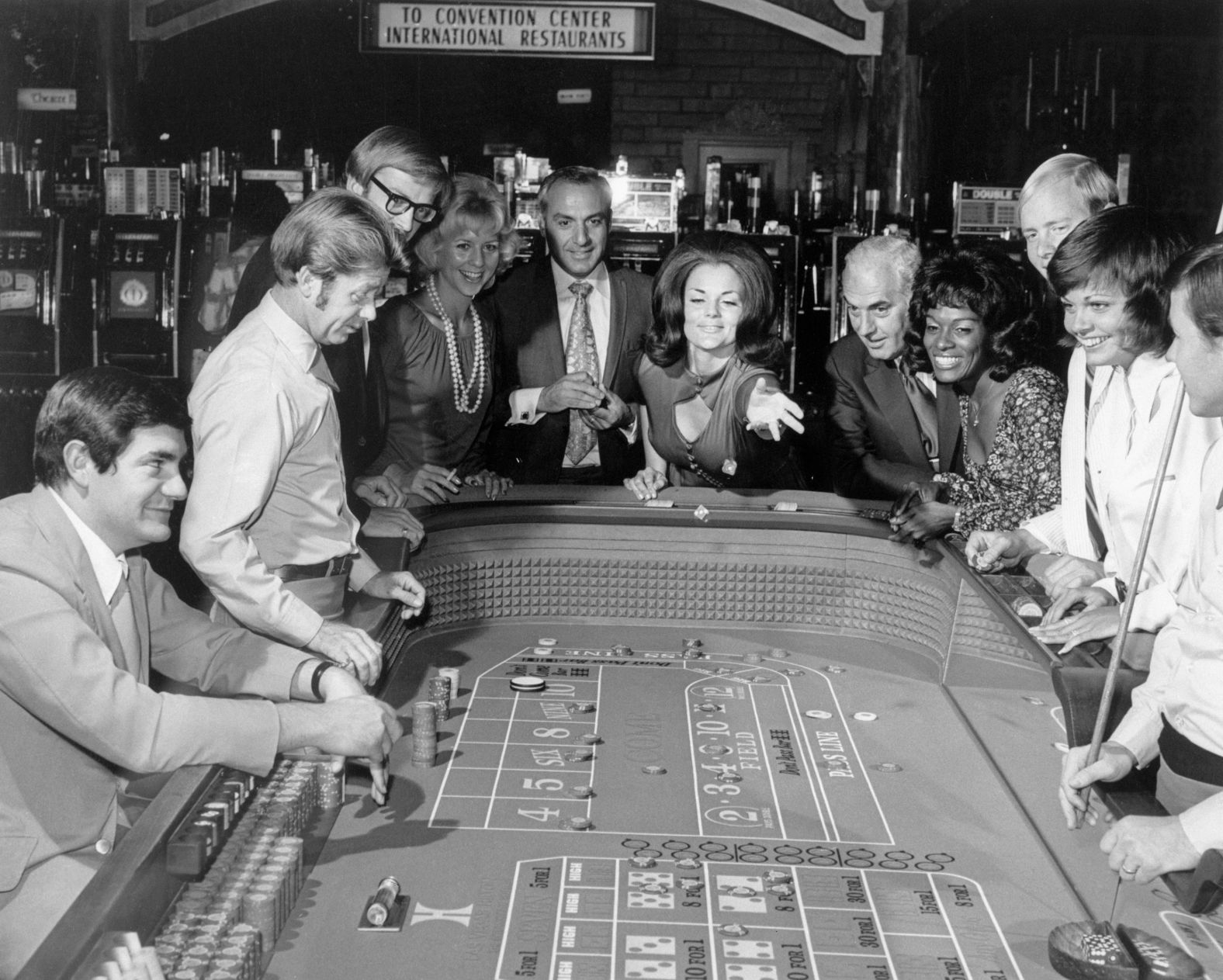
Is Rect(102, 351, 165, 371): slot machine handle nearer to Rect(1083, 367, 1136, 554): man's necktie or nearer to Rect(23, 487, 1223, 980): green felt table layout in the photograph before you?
Rect(23, 487, 1223, 980): green felt table layout

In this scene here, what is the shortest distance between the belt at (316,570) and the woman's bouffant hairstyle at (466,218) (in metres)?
1.45

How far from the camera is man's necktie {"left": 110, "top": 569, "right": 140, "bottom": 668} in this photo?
2.26 meters

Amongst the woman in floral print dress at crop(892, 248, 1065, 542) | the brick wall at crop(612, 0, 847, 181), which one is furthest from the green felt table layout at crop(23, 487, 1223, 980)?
the brick wall at crop(612, 0, 847, 181)

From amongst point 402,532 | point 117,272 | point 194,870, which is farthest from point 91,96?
point 194,870

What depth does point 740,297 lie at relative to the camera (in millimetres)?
3793

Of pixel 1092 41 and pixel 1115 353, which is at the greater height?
pixel 1092 41

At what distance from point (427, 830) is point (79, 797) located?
1.87 ft

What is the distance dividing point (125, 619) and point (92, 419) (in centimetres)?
34

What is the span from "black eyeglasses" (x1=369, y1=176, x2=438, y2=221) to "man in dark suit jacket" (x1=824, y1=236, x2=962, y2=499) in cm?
121

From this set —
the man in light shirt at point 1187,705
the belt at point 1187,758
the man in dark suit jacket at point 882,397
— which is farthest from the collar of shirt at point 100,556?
the man in dark suit jacket at point 882,397

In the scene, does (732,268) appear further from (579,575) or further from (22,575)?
(22,575)

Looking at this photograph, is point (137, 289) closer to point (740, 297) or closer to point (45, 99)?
point (45, 99)

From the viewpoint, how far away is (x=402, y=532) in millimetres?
3549

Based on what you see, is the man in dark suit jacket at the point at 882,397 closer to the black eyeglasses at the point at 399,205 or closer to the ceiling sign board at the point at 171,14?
→ the black eyeglasses at the point at 399,205
